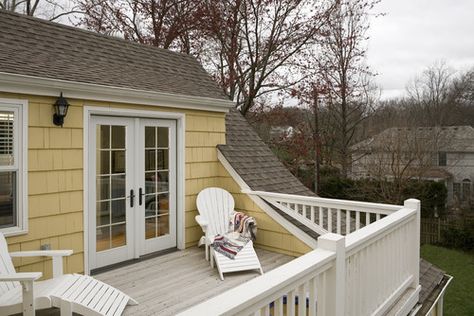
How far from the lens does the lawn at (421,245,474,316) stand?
34.2 feet

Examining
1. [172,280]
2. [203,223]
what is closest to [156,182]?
[203,223]

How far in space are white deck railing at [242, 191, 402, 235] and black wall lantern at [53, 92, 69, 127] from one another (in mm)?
2760

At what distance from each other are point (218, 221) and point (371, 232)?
2.81 meters

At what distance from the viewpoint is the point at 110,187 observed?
4.59m

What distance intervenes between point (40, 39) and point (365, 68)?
14.7 metres

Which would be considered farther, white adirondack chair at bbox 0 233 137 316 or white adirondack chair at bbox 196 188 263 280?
white adirondack chair at bbox 196 188 263 280

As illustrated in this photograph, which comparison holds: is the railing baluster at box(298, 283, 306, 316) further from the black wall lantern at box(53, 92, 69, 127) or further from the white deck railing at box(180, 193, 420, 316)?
the black wall lantern at box(53, 92, 69, 127)

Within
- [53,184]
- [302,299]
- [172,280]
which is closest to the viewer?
[302,299]

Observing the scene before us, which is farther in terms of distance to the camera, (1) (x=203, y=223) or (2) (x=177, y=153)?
(2) (x=177, y=153)

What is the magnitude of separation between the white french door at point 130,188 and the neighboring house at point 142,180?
14 millimetres

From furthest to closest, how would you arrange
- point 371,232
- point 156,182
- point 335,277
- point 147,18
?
point 147,18 → point 156,182 → point 371,232 → point 335,277

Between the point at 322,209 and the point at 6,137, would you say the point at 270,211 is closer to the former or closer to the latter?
the point at 322,209

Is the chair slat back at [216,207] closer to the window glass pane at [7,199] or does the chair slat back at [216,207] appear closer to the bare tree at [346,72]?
the window glass pane at [7,199]

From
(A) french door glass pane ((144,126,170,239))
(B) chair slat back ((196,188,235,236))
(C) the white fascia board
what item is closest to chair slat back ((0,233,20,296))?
(C) the white fascia board
